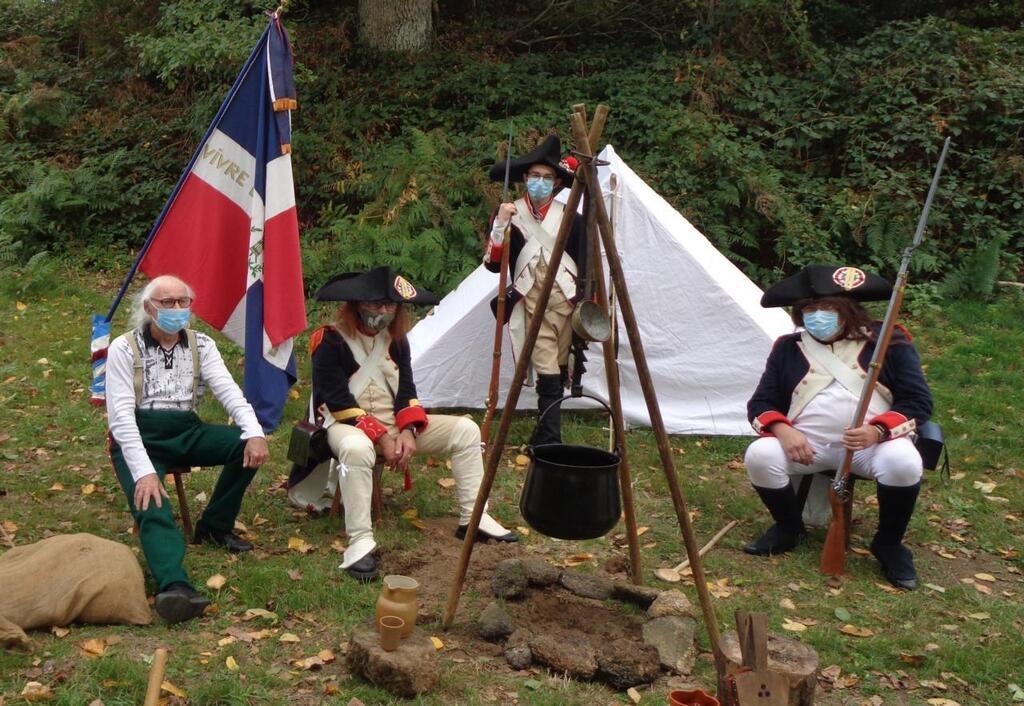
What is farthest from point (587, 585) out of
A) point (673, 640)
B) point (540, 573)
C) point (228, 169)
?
point (228, 169)

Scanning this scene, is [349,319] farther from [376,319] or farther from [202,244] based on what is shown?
[202,244]

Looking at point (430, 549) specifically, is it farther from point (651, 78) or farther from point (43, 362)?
point (651, 78)

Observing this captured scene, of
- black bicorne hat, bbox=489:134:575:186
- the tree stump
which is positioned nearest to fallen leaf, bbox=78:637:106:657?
the tree stump

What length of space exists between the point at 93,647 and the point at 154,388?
4.04 feet

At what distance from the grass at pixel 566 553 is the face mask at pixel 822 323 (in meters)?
1.08

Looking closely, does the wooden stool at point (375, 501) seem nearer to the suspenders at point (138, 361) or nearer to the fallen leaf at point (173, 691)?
the suspenders at point (138, 361)

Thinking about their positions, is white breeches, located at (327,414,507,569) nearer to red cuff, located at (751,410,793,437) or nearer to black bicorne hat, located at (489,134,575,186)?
red cuff, located at (751,410,793,437)

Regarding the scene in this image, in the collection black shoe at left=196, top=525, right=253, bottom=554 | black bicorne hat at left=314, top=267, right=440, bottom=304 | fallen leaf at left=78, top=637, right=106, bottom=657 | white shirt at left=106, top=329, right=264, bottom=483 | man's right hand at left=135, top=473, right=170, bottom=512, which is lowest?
fallen leaf at left=78, top=637, right=106, bottom=657

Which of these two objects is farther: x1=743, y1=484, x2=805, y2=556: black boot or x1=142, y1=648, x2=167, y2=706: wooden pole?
x1=743, y1=484, x2=805, y2=556: black boot

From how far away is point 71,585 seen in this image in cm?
402

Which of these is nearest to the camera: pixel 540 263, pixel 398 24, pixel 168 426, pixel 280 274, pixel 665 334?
pixel 168 426

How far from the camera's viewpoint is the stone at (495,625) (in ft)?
13.5

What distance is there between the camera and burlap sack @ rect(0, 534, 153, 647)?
3.95 meters

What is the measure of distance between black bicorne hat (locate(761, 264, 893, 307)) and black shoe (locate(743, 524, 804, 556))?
1.14 metres
